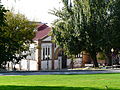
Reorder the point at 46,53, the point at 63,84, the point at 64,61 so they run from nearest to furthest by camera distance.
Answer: the point at 63,84 → the point at 46,53 → the point at 64,61

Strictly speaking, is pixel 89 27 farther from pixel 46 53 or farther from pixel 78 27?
pixel 46 53

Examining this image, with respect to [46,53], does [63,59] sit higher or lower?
lower

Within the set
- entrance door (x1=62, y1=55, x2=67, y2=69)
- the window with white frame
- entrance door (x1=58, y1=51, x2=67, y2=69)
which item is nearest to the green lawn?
the window with white frame

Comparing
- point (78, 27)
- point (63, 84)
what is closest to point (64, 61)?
point (78, 27)

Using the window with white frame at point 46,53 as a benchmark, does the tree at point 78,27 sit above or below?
above

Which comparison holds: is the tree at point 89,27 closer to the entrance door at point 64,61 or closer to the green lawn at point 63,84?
the entrance door at point 64,61

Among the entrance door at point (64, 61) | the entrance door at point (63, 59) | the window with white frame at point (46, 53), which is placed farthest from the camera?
the entrance door at point (64, 61)

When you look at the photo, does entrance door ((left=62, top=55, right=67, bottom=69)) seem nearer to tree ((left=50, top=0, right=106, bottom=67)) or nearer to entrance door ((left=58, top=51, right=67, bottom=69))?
entrance door ((left=58, top=51, right=67, bottom=69))

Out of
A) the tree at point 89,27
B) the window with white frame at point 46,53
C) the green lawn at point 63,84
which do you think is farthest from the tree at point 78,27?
the green lawn at point 63,84

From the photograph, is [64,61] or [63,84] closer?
[63,84]

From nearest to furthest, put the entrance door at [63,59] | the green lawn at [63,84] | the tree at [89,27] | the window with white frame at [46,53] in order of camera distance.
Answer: the green lawn at [63,84], the tree at [89,27], the window with white frame at [46,53], the entrance door at [63,59]

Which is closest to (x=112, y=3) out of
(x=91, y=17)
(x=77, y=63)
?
(x=91, y=17)

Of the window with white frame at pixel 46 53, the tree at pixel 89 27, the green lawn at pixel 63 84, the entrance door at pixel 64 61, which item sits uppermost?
the tree at pixel 89 27

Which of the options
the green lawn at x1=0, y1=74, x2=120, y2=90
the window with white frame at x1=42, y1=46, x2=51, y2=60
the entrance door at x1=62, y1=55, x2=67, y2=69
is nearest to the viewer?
the green lawn at x1=0, y1=74, x2=120, y2=90
